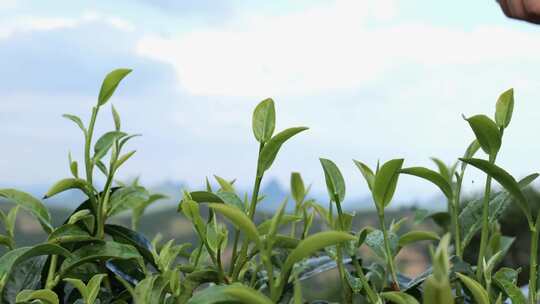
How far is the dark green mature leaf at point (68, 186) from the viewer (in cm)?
84

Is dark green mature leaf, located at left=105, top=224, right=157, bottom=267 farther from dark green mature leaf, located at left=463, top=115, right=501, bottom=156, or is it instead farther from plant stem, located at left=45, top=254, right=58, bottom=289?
dark green mature leaf, located at left=463, top=115, right=501, bottom=156

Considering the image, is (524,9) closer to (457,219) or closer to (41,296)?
(457,219)

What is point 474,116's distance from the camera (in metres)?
0.69

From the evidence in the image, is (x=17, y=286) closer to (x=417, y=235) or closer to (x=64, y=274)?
(x=64, y=274)

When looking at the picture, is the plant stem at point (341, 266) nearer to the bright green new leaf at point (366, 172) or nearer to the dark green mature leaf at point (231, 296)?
the bright green new leaf at point (366, 172)

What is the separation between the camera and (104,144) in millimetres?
855

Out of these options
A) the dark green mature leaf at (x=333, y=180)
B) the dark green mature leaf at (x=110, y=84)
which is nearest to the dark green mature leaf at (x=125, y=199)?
the dark green mature leaf at (x=110, y=84)

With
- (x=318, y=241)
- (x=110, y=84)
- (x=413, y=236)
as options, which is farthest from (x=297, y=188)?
(x=318, y=241)

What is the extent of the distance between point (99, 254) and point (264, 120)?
236 mm

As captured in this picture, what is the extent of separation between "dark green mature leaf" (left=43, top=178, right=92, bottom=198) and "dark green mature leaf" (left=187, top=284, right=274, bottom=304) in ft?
0.88

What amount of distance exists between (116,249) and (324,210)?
268 mm

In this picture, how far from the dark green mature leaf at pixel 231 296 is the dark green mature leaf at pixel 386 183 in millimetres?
209

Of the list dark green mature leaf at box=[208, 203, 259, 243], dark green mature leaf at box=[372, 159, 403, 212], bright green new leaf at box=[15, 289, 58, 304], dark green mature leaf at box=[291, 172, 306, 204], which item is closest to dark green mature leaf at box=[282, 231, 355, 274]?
dark green mature leaf at box=[208, 203, 259, 243]

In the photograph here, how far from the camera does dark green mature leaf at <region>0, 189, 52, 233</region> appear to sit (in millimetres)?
866
